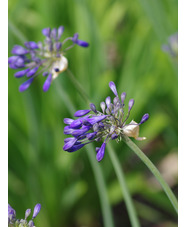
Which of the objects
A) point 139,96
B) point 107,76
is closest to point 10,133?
point 107,76

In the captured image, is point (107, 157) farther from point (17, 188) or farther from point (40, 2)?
point (40, 2)

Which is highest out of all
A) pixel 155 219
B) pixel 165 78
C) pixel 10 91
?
pixel 10 91

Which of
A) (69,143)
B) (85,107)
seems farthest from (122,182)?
(85,107)

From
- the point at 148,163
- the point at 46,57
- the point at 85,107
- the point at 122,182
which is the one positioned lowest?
the point at 148,163

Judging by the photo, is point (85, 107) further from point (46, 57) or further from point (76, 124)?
point (76, 124)

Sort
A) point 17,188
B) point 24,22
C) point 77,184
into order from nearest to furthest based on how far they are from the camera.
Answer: point 77,184 → point 17,188 → point 24,22

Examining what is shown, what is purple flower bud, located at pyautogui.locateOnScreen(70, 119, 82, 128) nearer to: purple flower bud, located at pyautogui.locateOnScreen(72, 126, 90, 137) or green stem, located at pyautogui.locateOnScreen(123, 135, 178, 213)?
purple flower bud, located at pyautogui.locateOnScreen(72, 126, 90, 137)

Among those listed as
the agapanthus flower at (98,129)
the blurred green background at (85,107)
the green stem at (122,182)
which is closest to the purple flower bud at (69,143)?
the agapanthus flower at (98,129)

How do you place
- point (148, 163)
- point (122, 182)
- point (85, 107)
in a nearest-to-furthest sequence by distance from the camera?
point (148, 163), point (122, 182), point (85, 107)
